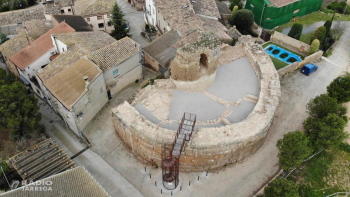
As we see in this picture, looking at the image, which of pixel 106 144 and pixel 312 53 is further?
pixel 312 53

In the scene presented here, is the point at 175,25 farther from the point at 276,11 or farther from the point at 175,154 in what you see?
the point at 175,154

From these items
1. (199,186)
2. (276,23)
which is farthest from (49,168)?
(276,23)

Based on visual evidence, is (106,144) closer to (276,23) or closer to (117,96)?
(117,96)

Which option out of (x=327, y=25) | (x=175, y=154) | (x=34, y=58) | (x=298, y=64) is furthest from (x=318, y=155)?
(x=34, y=58)

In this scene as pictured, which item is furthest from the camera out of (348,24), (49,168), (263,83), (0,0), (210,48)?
(0,0)

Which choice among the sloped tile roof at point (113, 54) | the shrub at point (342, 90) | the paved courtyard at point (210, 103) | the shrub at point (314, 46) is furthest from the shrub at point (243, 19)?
the sloped tile roof at point (113, 54)

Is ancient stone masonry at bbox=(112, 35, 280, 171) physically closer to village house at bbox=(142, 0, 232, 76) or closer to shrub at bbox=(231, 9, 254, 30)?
village house at bbox=(142, 0, 232, 76)

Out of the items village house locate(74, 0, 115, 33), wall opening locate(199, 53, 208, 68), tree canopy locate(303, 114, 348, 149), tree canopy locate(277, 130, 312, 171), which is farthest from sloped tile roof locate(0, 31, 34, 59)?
tree canopy locate(303, 114, 348, 149)

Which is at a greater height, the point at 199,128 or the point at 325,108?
the point at 325,108
